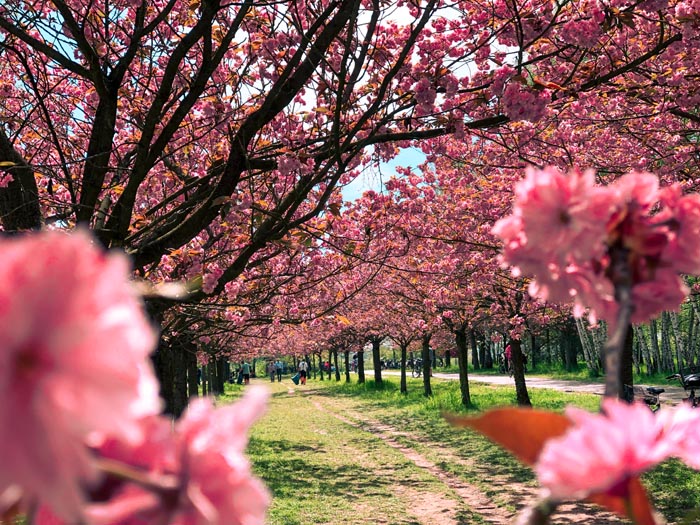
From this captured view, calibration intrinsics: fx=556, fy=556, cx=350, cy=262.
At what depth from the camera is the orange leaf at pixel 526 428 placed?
0.52 m

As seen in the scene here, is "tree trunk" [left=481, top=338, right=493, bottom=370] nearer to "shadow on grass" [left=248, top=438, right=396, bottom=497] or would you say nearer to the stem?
"shadow on grass" [left=248, top=438, right=396, bottom=497]

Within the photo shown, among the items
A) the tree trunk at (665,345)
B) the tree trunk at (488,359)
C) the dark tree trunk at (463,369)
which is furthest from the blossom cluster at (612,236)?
the tree trunk at (488,359)

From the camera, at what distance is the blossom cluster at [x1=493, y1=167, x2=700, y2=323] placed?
→ 68 centimetres

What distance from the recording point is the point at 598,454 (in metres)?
0.45

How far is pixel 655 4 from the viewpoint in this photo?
3.63 metres

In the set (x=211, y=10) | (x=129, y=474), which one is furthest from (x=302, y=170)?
(x=129, y=474)

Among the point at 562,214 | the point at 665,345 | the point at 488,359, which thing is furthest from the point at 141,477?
the point at 488,359

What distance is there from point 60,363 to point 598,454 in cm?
40

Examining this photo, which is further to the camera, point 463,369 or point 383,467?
point 463,369

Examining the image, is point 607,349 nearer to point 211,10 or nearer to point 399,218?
point 211,10

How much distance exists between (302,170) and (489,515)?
4.95 metres

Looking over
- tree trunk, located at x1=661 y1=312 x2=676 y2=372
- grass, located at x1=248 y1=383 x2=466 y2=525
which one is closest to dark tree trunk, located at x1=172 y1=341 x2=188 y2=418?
grass, located at x1=248 y1=383 x2=466 y2=525

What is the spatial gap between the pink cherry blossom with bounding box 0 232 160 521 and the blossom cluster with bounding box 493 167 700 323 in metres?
0.55

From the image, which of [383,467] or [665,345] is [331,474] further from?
[665,345]
